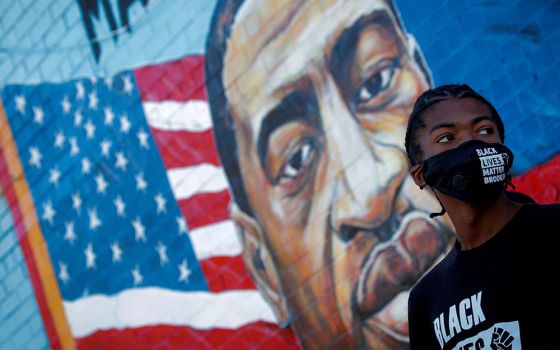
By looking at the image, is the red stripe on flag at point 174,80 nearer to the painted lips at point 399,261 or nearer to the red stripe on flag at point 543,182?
the painted lips at point 399,261

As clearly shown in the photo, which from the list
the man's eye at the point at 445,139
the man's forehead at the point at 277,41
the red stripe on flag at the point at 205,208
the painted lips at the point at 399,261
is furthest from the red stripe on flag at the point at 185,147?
the man's eye at the point at 445,139

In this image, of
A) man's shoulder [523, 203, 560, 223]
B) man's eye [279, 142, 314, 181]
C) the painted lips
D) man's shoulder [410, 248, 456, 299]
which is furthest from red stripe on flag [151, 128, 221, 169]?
man's shoulder [523, 203, 560, 223]

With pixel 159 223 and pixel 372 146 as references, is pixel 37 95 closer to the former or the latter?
pixel 159 223

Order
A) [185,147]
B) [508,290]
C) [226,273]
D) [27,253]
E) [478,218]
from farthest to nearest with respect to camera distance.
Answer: [27,253] < [185,147] < [226,273] < [478,218] < [508,290]

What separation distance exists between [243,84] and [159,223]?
1.06 m

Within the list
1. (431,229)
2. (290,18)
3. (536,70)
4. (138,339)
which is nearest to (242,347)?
(138,339)

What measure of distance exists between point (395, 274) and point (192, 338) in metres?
1.52

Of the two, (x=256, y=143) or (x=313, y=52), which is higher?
(x=313, y=52)

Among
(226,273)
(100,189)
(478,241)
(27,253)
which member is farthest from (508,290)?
(27,253)

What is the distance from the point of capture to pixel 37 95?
619 cm

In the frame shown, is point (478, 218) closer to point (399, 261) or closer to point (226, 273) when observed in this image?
point (399, 261)

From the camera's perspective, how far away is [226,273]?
16.1 ft

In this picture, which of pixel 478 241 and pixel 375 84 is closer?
pixel 478 241

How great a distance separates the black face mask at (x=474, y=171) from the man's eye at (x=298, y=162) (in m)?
2.71
